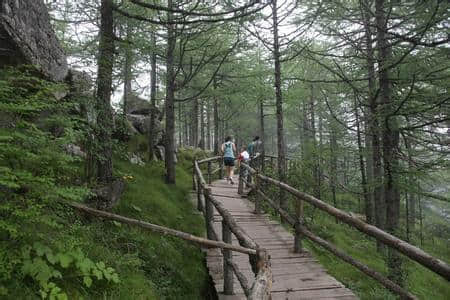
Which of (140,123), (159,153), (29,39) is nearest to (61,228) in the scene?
(29,39)

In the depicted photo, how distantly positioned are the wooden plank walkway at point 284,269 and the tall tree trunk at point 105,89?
9.89ft

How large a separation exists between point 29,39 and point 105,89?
173 centimetres

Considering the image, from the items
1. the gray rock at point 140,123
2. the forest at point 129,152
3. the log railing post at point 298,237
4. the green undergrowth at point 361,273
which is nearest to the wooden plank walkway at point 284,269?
the log railing post at point 298,237

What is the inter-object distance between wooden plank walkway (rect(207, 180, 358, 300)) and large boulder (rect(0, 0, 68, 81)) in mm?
4601

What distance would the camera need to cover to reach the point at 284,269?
5.29 meters

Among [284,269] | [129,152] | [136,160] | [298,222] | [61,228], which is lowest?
[284,269]

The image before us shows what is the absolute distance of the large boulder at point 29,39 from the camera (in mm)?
4504

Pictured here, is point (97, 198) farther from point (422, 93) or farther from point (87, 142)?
point (422, 93)

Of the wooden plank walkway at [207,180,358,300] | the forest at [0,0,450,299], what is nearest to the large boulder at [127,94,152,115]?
the forest at [0,0,450,299]

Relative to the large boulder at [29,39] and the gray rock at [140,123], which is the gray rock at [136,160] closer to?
the gray rock at [140,123]

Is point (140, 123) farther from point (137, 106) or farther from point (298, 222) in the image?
point (298, 222)

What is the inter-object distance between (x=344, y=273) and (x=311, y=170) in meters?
4.77

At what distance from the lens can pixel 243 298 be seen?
4.32 m

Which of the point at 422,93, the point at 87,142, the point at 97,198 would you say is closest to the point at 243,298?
the point at 97,198
